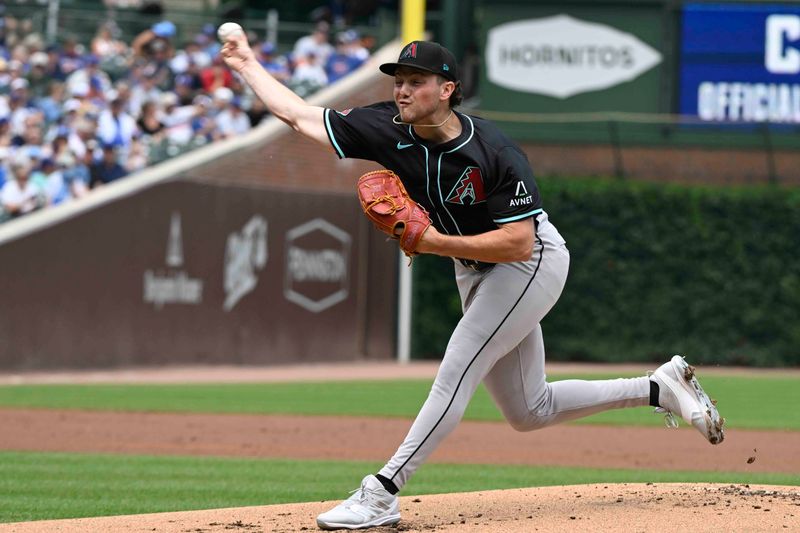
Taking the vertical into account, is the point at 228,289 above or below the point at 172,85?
below

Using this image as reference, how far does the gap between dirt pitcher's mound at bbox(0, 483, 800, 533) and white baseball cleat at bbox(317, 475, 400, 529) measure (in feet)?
0.19

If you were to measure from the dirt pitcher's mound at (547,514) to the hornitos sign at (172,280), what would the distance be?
10854mm

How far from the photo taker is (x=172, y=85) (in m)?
17.8

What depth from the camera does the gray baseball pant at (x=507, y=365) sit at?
17.1 feet

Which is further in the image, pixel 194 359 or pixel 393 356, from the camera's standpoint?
pixel 393 356

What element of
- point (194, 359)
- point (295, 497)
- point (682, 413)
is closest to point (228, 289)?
point (194, 359)

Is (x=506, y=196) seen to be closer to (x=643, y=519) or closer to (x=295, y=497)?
(x=643, y=519)

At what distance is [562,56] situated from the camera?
20.1 m

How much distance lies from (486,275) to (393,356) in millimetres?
15298

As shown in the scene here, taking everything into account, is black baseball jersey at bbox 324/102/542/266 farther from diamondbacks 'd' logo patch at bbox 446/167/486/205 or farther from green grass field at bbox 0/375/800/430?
green grass field at bbox 0/375/800/430

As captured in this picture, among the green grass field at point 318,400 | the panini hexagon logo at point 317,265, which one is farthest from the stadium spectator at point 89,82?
the green grass field at point 318,400

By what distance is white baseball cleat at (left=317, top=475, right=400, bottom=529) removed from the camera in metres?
5.05

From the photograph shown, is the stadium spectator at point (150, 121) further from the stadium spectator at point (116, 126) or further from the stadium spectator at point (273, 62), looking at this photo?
the stadium spectator at point (273, 62)

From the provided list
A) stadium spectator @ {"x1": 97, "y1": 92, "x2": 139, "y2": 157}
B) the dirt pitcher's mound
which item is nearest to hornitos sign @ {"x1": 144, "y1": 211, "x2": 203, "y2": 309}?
stadium spectator @ {"x1": 97, "y1": 92, "x2": 139, "y2": 157}
